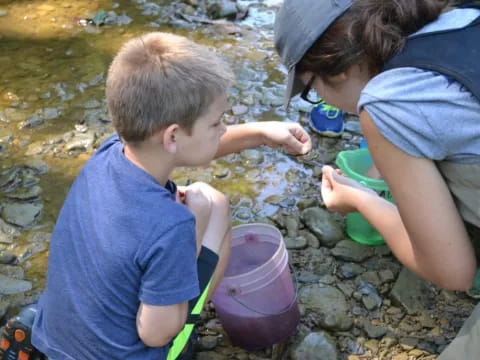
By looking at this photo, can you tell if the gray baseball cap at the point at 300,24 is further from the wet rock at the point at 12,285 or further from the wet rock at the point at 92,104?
the wet rock at the point at 92,104

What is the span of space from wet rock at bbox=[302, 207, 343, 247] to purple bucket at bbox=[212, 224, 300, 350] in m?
0.43

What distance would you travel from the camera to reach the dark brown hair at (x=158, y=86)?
144 centimetres

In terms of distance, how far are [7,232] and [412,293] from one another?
166 cm

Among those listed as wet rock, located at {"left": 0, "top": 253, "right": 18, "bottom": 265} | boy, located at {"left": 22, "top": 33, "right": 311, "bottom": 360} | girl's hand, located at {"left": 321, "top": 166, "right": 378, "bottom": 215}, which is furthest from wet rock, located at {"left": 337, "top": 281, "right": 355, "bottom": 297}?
wet rock, located at {"left": 0, "top": 253, "right": 18, "bottom": 265}

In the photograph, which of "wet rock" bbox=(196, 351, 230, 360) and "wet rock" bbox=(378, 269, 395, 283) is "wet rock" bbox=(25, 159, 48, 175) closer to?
"wet rock" bbox=(196, 351, 230, 360)

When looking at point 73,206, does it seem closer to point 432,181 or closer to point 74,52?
point 432,181

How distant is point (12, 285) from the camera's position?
2.19 metres

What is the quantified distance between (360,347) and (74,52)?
2697 millimetres

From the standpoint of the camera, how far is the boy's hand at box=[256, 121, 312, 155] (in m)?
2.00

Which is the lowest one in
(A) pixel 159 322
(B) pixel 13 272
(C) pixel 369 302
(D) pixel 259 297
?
(B) pixel 13 272

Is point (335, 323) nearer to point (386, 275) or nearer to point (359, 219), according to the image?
point (386, 275)

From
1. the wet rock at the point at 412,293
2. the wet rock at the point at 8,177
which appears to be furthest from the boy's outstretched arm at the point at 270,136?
the wet rock at the point at 8,177

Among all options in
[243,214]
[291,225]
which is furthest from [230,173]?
[291,225]

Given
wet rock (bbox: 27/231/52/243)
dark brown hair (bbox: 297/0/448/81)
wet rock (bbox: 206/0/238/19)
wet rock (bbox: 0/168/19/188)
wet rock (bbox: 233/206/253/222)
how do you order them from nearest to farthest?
dark brown hair (bbox: 297/0/448/81) < wet rock (bbox: 27/231/52/243) < wet rock (bbox: 233/206/253/222) < wet rock (bbox: 0/168/19/188) < wet rock (bbox: 206/0/238/19)
